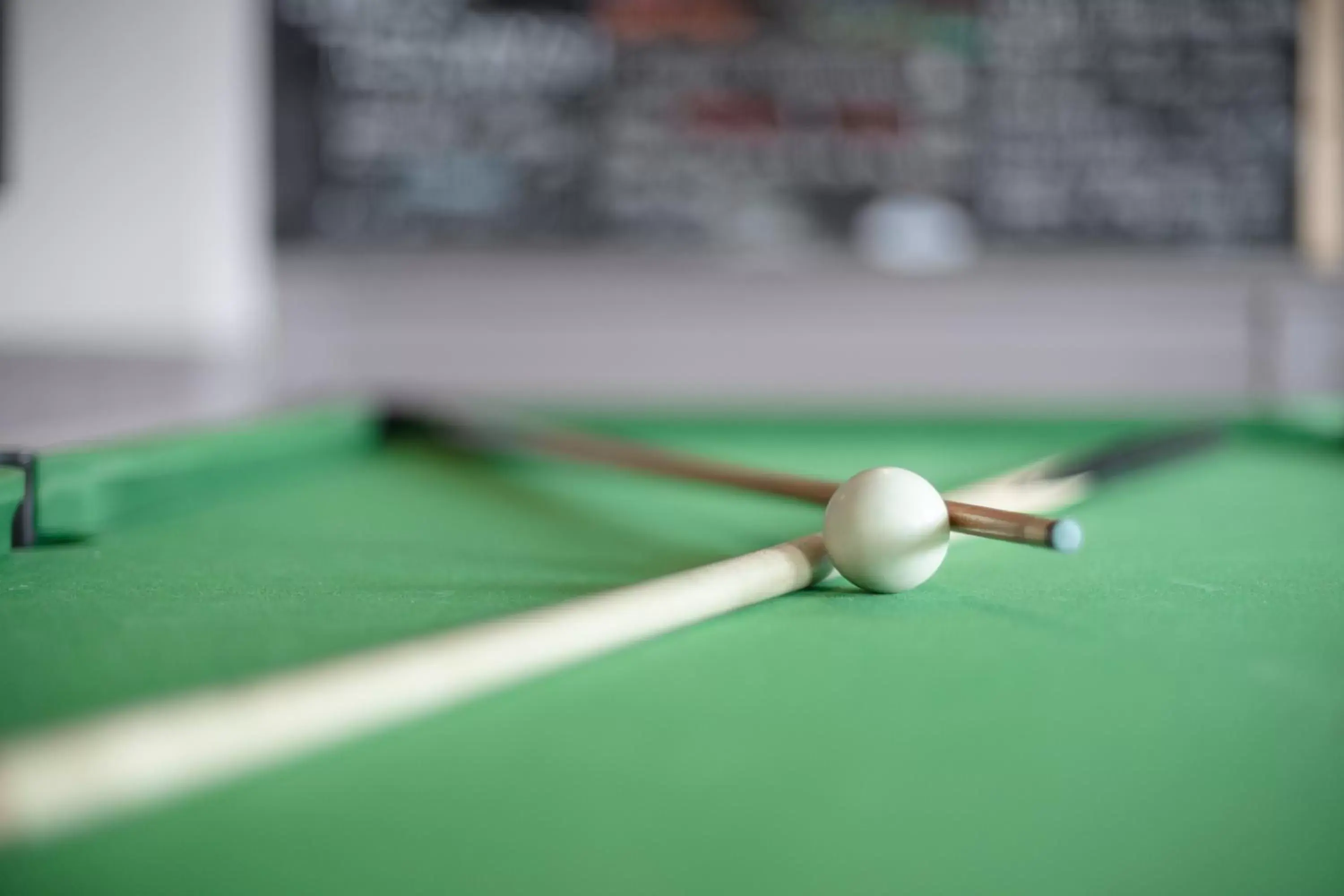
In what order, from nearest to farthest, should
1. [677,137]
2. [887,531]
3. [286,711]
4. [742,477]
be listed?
[286,711] → [887,531] → [742,477] → [677,137]

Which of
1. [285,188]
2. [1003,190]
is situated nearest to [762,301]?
[1003,190]

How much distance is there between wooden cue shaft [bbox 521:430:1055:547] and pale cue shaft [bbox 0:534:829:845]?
222mm

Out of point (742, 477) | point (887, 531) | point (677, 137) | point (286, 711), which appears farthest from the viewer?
point (677, 137)

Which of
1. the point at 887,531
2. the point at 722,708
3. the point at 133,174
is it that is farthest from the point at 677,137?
the point at 722,708

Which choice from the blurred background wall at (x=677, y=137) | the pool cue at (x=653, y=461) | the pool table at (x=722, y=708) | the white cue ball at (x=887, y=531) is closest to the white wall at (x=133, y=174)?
the blurred background wall at (x=677, y=137)

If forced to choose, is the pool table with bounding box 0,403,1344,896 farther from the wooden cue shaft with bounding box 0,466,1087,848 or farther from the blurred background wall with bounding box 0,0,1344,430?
the blurred background wall with bounding box 0,0,1344,430

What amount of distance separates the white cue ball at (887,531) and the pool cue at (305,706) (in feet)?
0.22

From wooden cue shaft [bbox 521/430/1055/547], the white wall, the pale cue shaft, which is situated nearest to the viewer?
the pale cue shaft

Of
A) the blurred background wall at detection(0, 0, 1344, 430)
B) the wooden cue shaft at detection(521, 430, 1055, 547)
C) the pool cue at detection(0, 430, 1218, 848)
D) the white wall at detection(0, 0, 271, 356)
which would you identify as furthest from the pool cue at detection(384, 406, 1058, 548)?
the white wall at detection(0, 0, 271, 356)

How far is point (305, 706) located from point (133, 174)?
3.23 meters

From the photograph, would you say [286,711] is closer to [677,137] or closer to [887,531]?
[887,531]

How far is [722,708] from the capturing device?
55 centimetres

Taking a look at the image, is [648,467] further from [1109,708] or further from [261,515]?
[1109,708]

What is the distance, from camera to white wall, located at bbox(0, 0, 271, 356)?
10.0 ft
